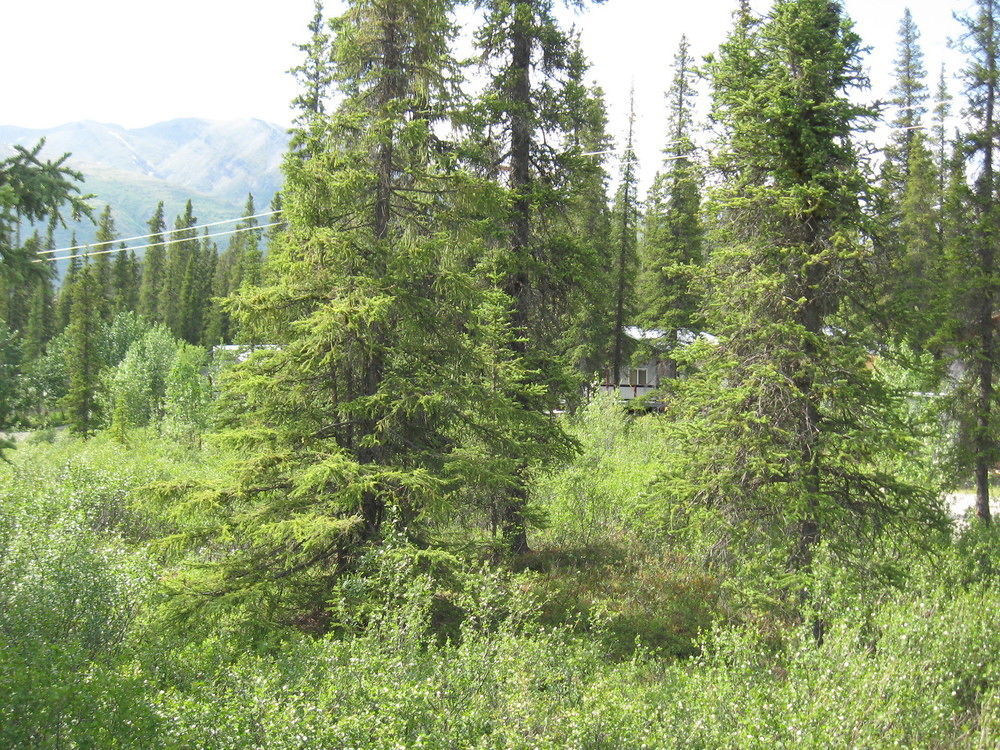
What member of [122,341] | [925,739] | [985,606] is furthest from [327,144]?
[122,341]

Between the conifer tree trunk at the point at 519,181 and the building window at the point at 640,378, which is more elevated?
the conifer tree trunk at the point at 519,181

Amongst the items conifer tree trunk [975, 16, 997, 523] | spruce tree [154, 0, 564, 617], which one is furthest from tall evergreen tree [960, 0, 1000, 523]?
spruce tree [154, 0, 564, 617]

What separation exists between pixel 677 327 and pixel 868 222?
1918 centimetres

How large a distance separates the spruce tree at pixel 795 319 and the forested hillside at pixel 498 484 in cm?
6

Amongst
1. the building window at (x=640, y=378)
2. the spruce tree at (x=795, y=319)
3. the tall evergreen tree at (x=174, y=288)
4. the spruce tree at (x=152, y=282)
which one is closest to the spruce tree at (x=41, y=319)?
the spruce tree at (x=152, y=282)

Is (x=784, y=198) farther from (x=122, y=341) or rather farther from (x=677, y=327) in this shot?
(x=122, y=341)

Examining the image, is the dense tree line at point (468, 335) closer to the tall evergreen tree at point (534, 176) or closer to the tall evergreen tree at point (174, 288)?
the tall evergreen tree at point (534, 176)

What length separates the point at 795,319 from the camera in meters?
10.5

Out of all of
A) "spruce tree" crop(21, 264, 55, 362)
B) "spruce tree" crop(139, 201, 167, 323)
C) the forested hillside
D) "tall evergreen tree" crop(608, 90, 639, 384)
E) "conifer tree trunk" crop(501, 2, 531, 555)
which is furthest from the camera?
"spruce tree" crop(139, 201, 167, 323)

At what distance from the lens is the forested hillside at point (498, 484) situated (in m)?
6.02

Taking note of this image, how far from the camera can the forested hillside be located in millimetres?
6016

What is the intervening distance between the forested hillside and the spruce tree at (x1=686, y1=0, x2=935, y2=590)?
0.06 meters

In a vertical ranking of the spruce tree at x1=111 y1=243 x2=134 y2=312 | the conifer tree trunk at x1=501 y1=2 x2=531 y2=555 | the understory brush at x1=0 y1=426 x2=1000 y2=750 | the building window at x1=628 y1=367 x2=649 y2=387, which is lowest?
the understory brush at x1=0 y1=426 x2=1000 y2=750

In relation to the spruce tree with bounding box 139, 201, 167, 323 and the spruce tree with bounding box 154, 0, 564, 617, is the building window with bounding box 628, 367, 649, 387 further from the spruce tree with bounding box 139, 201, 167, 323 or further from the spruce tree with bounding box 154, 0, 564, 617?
the spruce tree with bounding box 139, 201, 167, 323
